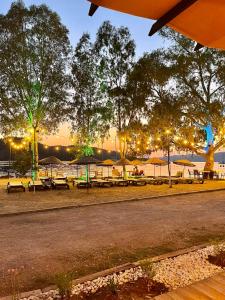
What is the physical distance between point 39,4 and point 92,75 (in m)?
7.86

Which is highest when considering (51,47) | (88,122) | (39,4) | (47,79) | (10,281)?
(39,4)

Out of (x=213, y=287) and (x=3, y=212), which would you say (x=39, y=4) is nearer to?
(x=3, y=212)

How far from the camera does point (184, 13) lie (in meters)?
3.12

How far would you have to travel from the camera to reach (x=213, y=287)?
4.53 metres

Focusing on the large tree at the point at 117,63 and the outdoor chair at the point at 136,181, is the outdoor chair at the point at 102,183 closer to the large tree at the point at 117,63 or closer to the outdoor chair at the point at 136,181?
the outdoor chair at the point at 136,181

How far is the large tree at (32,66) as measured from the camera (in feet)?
87.7

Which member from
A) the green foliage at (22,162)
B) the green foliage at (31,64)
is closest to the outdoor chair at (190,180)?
the green foliage at (31,64)

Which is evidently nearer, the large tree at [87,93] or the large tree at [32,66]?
the large tree at [32,66]

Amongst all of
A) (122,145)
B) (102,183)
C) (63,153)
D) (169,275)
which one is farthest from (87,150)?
(63,153)

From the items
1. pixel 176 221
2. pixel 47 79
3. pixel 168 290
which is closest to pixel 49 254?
pixel 168 290

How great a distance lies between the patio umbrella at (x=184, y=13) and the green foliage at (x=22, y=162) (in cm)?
2681

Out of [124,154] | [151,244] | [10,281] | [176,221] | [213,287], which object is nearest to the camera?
[213,287]

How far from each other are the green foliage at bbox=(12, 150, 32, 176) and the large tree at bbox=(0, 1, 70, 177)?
1168 millimetres

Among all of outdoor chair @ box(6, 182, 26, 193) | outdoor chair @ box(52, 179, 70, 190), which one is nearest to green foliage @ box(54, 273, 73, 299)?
outdoor chair @ box(6, 182, 26, 193)
